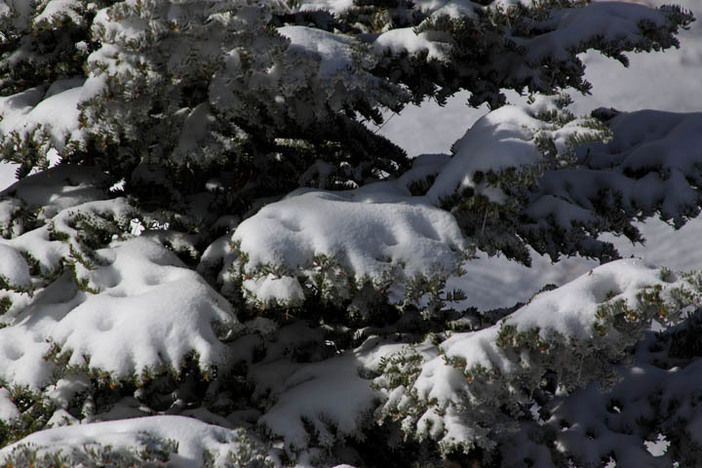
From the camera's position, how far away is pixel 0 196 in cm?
460

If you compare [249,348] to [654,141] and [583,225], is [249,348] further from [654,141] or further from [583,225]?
[654,141]

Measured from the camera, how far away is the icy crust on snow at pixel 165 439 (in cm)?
251

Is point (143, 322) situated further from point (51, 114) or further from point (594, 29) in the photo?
point (594, 29)

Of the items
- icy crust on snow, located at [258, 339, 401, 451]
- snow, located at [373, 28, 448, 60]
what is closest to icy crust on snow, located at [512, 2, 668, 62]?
snow, located at [373, 28, 448, 60]

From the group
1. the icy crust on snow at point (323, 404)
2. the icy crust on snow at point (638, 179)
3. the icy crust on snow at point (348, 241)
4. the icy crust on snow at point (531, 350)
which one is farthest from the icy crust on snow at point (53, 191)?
the icy crust on snow at point (638, 179)

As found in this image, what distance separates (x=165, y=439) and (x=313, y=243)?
53.4 inches

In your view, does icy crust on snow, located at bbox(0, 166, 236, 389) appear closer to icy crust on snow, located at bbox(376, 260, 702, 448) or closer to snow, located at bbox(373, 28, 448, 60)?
icy crust on snow, located at bbox(376, 260, 702, 448)

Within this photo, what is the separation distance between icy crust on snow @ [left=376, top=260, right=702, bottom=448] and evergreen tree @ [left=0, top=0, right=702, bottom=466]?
0.05 feet

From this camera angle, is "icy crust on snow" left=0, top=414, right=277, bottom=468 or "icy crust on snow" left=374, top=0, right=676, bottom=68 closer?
"icy crust on snow" left=0, top=414, right=277, bottom=468

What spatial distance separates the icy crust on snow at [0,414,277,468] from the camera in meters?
2.51

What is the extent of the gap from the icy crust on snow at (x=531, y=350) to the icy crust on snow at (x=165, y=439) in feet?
3.23

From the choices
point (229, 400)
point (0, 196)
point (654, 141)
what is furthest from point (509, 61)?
point (0, 196)

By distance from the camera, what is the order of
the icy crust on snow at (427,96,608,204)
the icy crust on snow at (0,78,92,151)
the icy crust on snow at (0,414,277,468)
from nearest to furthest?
the icy crust on snow at (0,414,277,468) → the icy crust on snow at (427,96,608,204) → the icy crust on snow at (0,78,92,151)

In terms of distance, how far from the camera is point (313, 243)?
11.9ft
